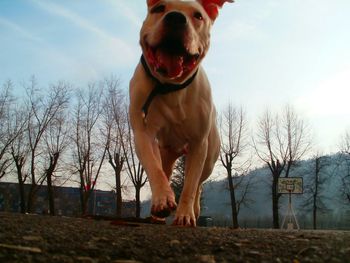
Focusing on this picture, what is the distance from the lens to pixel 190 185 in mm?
4980

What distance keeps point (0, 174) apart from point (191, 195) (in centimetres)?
3671

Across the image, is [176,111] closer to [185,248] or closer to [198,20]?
[198,20]

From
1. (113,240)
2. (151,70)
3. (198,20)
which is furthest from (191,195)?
(113,240)

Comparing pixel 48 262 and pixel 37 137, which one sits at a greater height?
pixel 37 137

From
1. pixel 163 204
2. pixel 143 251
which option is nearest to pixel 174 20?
pixel 163 204

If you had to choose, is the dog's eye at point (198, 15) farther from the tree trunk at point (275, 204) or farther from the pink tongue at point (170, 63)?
the tree trunk at point (275, 204)

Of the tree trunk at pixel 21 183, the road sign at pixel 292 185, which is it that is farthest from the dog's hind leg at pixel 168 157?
the tree trunk at pixel 21 183

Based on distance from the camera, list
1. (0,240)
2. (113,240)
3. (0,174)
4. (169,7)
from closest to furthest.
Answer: (0,240) → (113,240) → (169,7) → (0,174)

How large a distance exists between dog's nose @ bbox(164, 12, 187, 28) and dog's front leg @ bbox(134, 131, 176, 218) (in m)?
1.20

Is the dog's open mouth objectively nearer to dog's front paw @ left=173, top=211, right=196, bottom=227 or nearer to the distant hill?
dog's front paw @ left=173, top=211, right=196, bottom=227

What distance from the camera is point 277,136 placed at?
39.6m

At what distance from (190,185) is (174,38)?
67.4 inches

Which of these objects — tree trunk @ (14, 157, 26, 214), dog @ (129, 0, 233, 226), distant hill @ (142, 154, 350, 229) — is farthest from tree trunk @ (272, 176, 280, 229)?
dog @ (129, 0, 233, 226)

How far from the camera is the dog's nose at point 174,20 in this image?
423cm
